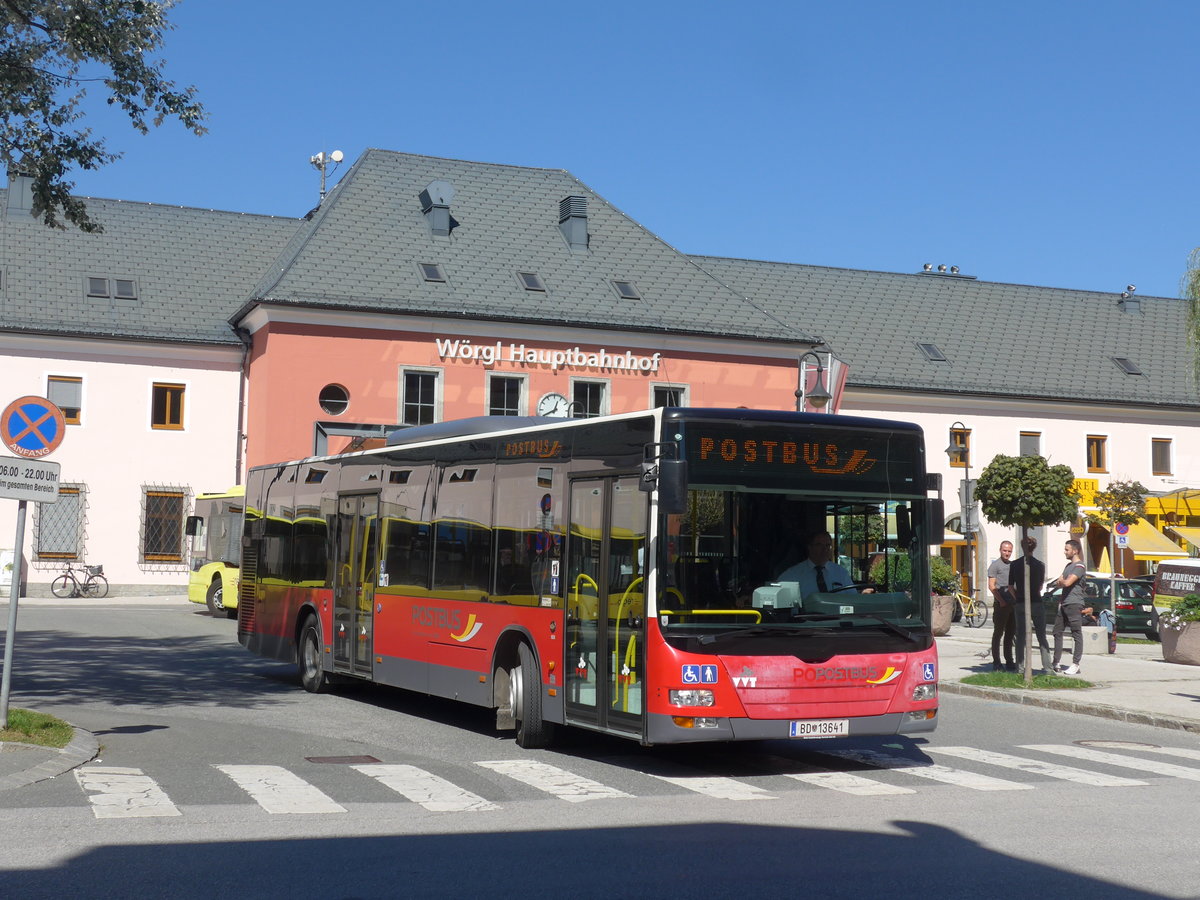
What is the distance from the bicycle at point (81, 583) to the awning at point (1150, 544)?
94.3ft

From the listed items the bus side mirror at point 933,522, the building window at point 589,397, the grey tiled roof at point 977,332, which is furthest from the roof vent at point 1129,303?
the bus side mirror at point 933,522

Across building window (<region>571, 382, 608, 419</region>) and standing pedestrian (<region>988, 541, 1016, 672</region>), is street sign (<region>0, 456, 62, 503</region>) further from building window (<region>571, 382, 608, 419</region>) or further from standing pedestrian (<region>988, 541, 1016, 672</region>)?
building window (<region>571, 382, 608, 419</region>)

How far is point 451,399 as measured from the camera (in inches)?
1576

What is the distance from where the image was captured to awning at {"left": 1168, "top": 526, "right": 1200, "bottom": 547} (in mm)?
43281

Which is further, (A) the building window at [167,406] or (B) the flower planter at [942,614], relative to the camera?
(A) the building window at [167,406]

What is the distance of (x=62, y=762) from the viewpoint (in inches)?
417

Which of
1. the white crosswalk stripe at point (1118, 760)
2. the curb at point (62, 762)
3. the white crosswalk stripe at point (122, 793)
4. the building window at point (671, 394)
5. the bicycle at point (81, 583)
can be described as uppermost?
the building window at point (671, 394)

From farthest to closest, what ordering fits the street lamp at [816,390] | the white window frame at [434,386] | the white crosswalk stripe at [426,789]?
the white window frame at [434,386]
the street lamp at [816,390]
the white crosswalk stripe at [426,789]

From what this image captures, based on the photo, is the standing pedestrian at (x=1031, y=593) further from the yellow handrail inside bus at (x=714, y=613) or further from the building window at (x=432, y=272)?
the building window at (x=432, y=272)

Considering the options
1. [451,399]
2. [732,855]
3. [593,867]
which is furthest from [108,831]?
[451,399]

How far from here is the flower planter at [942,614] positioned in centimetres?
3111

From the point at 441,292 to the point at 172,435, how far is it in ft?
29.5

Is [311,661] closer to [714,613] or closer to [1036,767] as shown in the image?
[714,613]

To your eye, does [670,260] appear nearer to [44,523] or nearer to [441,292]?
[441,292]
